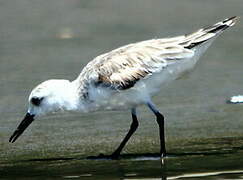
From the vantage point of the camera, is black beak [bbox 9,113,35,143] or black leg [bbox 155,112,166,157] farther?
black beak [bbox 9,113,35,143]

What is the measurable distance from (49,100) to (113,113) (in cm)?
134

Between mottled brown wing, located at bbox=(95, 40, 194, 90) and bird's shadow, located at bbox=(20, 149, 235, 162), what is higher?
mottled brown wing, located at bbox=(95, 40, 194, 90)

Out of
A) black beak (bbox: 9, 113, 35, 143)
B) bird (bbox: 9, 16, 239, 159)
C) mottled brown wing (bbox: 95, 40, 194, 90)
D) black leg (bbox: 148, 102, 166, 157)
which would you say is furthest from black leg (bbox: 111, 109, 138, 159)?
black beak (bbox: 9, 113, 35, 143)

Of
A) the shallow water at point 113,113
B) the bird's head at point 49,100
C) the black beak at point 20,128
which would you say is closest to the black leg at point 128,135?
the shallow water at point 113,113

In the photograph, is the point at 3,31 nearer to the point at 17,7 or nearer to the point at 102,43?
the point at 17,7

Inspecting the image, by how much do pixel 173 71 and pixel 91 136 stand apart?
1.20 metres

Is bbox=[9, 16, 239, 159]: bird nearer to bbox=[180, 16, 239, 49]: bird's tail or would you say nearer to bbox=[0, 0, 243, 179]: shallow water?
bbox=[180, 16, 239, 49]: bird's tail

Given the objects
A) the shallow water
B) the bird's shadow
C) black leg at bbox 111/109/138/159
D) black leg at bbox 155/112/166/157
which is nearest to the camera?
the shallow water

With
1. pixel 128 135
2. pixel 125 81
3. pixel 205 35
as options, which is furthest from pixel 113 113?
pixel 205 35

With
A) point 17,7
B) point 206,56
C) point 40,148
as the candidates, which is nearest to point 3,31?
point 17,7

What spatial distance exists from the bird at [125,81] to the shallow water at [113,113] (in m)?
0.38

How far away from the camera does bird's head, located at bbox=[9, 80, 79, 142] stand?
9930mm

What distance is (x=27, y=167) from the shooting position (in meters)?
9.11

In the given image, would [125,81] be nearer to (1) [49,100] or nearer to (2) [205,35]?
(1) [49,100]
